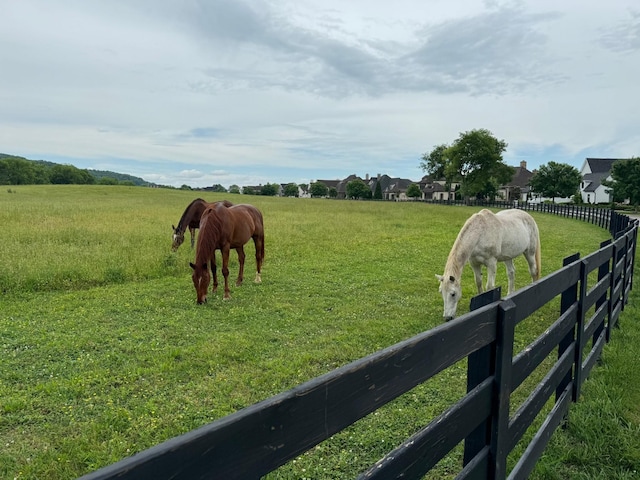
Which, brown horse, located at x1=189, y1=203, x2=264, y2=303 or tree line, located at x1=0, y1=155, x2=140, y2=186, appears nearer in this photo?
brown horse, located at x1=189, y1=203, x2=264, y2=303

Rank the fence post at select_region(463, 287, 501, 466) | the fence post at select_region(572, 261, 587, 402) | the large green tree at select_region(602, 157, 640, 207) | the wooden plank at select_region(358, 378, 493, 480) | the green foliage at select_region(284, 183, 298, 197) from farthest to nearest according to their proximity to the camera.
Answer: the green foliage at select_region(284, 183, 298, 197) < the large green tree at select_region(602, 157, 640, 207) < the fence post at select_region(572, 261, 587, 402) < the fence post at select_region(463, 287, 501, 466) < the wooden plank at select_region(358, 378, 493, 480)

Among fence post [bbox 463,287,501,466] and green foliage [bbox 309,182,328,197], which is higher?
green foliage [bbox 309,182,328,197]

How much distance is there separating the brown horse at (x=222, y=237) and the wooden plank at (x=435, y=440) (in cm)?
595

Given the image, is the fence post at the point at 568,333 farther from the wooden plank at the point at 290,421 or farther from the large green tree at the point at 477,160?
the large green tree at the point at 477,160

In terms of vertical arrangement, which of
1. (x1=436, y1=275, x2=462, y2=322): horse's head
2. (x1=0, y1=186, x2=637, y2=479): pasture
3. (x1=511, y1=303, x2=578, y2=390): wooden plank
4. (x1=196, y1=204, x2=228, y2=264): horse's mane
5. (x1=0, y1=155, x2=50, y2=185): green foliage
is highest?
(x1=0, y1=155, x2=50, y2=185): green foliage

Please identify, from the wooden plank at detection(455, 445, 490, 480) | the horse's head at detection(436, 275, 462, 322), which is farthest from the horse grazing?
the wooden plank at detection(455, 445, 490, 480)

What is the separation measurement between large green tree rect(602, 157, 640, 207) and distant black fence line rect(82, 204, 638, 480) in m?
48.5

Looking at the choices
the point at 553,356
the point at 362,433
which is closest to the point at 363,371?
the point at 362,433

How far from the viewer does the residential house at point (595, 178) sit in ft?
220

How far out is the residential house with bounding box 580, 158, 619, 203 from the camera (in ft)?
220

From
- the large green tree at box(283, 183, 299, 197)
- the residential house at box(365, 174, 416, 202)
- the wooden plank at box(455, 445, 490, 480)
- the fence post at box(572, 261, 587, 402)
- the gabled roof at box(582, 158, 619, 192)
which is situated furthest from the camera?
the large green tree at box(283, 183, 299, 197)

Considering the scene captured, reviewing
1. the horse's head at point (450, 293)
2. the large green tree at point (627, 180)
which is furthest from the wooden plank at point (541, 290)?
the large green tree at point (627, 180)

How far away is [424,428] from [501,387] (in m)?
0.59

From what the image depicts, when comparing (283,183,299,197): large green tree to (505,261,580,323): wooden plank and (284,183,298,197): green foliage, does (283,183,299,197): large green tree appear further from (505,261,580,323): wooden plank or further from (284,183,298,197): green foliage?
(505,261,580,323): wooden plank
